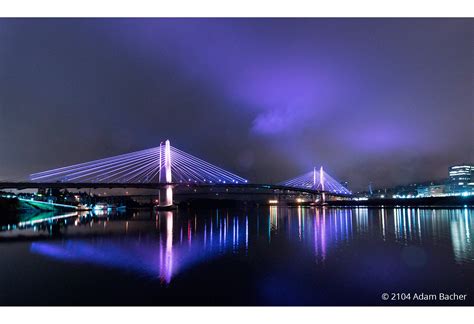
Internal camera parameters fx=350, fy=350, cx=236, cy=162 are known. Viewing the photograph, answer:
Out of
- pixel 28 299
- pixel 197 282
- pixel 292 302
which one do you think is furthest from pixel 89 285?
pixel 292 302

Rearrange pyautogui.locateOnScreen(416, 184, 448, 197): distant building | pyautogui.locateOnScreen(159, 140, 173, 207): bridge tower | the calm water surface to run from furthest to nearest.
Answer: pyautogui.locateOnScreen(416, 184, 448, 197): distant building
pyautogui.locateOnScreen(159, 140, 173, 207): bridge tower
the calm water surface

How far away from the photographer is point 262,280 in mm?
9141

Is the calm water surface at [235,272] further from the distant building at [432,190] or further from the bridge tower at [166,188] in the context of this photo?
the distant building at [432,190]

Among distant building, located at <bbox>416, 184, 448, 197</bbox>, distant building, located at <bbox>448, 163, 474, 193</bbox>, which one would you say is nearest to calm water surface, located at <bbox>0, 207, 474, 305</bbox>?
distant building, located at <bbox>416, 184, 448, 197</bbox>

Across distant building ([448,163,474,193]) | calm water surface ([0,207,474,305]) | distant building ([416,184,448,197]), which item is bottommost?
calm water surface ([0,207,474,305])

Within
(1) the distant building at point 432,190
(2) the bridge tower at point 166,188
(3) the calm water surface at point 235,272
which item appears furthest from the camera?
(1) the distant building at point 432,190

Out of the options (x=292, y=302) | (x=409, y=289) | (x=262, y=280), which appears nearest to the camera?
(x=292, y=302)

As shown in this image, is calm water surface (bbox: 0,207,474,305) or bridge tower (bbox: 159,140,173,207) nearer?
calm water surface (bbox: 0,207,474,305)

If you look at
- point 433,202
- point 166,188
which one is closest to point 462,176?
point 433,202

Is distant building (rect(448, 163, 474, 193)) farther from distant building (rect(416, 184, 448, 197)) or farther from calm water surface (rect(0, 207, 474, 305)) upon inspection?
calm water surface (rect(0, 207, 474, 305))

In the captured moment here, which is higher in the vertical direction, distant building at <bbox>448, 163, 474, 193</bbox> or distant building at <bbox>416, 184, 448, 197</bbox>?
distant building at <bbox>448, 163, 474, 193</bbox>

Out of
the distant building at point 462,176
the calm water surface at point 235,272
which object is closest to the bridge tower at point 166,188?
the calm water surface at point 235,272

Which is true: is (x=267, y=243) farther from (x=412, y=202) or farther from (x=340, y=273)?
(x=412, y=202)

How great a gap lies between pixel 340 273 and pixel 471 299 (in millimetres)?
3018
